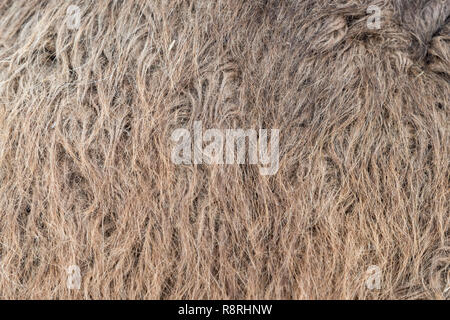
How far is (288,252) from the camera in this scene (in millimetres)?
729

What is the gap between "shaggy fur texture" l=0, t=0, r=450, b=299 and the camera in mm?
731

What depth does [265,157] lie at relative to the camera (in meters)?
0.74

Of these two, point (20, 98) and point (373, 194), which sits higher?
point (20, 98)

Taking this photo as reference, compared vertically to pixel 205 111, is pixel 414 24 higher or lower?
higher

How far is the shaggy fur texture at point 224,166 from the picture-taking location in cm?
73

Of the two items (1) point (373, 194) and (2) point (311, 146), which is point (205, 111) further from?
(1) point (373, 194)

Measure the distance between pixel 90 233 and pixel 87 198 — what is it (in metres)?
0.06

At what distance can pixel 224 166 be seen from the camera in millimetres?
734

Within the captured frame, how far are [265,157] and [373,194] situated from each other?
0.60ft

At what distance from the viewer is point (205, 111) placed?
75cm

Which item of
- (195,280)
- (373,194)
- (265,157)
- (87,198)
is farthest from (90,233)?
(373,194)
